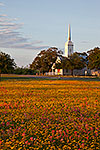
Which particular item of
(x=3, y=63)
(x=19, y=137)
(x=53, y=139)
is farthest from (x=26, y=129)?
(x=3, y=63)

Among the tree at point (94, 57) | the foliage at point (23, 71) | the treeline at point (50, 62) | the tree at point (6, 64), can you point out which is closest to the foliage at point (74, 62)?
the treeline at point (50, 62)

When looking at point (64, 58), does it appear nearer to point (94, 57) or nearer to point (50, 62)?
point (50, 62)

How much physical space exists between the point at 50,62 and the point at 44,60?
2678 mm

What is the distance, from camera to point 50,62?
93812 millimetres

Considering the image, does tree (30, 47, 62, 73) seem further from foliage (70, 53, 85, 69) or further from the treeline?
foliage (70, 53, 85, 69)

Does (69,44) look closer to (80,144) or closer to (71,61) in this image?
(71,61)

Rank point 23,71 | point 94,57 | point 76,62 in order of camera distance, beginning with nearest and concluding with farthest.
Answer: point 94,57
point 76,62
point 23,71

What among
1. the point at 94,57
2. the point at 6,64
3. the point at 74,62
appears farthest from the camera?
the point at 74,62

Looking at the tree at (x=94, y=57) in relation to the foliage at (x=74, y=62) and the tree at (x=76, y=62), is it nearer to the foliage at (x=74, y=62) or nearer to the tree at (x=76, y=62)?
the tree at (x=76, y=62)

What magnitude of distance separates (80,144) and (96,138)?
0.71 meters

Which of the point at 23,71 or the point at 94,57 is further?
the point at 23,71

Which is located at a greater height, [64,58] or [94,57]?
[64,58]

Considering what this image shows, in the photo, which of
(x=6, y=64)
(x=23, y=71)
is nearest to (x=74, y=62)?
(x=23, y=71)

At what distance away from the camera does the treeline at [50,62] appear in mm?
61469
